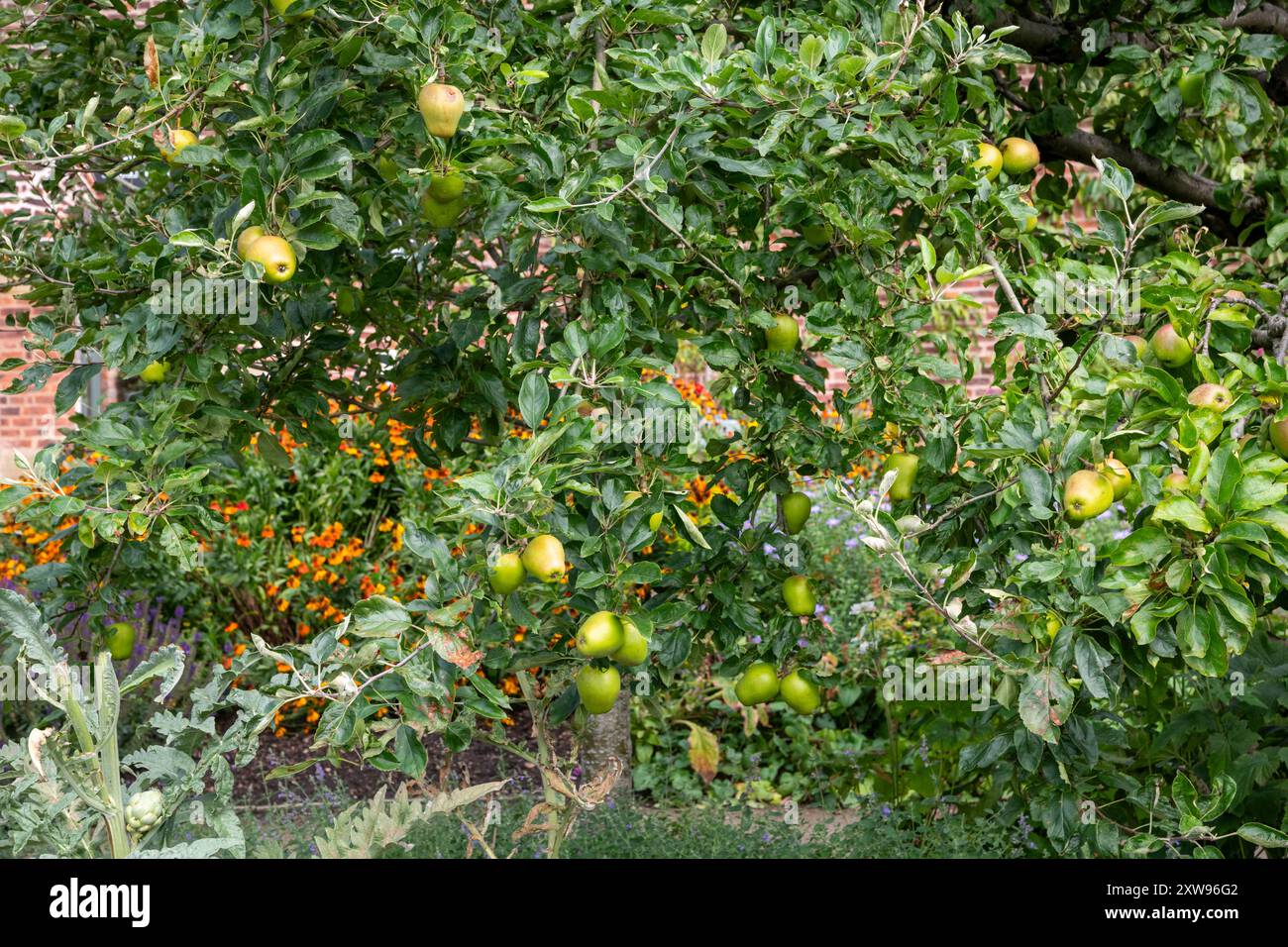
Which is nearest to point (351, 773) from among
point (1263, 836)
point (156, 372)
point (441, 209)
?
point (156, 372)

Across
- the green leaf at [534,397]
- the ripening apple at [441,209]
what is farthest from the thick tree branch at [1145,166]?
the green leaf at [534,397]

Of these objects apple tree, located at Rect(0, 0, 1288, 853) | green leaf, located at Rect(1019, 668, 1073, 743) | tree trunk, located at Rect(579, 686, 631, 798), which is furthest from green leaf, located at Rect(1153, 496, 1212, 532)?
tree trunk, located at Rect(579, 686, 631, 798)

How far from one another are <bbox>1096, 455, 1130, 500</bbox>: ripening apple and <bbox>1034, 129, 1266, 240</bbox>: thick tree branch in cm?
134

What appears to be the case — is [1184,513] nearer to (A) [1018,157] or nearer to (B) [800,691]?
(B) [800,691]

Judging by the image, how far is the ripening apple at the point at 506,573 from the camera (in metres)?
1.44

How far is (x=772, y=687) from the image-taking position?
2012 millimetres

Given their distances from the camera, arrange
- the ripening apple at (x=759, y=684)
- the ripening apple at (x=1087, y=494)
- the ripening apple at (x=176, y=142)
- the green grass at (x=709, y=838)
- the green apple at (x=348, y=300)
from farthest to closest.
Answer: the green grass at (x=709, y=838), the green apple at (x=348, y=300), the ripening apple at (x=759, y=684), the ripening apple at (x=176, y=142), the ripening apple at (x=1087, y=494)

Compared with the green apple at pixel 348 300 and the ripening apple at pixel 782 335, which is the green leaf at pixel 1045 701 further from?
the green apple at pixel 348 300

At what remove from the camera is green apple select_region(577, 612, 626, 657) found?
5.03 ft

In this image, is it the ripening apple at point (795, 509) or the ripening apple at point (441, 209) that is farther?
the ripening apple at point (795, 509)

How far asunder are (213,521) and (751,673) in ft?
2.97

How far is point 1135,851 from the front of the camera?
1.66m

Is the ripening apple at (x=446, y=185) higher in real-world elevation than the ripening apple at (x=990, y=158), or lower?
lower

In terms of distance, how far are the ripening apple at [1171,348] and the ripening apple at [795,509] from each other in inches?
23.2
